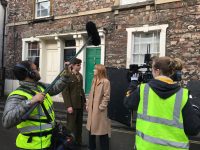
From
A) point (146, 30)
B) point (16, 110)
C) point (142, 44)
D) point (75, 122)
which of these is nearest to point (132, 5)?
point (146, 30)

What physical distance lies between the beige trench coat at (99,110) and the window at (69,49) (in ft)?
29.6

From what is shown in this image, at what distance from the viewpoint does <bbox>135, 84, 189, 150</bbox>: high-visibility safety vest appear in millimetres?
3107

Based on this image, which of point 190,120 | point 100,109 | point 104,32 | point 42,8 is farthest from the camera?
point 42,8

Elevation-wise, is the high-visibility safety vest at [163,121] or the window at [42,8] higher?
the window at [42,8]

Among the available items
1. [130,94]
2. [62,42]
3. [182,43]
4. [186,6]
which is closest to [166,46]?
[182,43]

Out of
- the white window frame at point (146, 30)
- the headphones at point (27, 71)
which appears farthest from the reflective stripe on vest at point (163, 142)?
the white window frame at point (146, 30)

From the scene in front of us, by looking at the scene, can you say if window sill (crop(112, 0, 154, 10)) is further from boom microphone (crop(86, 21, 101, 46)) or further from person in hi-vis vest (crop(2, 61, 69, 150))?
person in hi-vis vest (crop(2, 61, 69, 150))

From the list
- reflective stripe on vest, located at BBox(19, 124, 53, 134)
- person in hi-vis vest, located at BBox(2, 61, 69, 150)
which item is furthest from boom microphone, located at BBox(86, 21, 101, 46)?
reflective stripe on vest, located at BBox(19, 124, 53, 134)

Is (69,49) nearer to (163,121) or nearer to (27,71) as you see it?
(27,71)

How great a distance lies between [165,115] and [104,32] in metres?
10.9

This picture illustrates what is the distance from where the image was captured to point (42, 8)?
16.8 m

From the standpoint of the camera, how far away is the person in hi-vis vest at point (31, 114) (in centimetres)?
316

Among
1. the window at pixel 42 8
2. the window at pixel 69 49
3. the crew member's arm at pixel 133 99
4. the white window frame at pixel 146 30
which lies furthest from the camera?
the window at pixel 42 8

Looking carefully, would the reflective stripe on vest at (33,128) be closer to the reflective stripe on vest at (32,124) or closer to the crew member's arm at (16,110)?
the reflective stripe on vest at (32,124)
